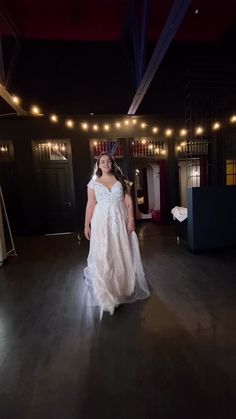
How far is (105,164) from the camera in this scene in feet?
7.90

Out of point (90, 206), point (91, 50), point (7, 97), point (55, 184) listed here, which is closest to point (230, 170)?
point (91, 50)

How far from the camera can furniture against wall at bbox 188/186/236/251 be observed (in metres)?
4.09

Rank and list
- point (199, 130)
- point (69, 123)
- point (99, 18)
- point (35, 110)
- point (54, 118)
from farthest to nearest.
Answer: point (69, 123), point (54, 118), point (35, 110), point (199, 130), point (99, 18)

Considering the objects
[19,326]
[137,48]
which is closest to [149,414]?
[19,326]

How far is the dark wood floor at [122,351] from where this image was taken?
135cm

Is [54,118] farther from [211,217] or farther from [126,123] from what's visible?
[211,217]

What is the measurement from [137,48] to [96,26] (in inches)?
38.0

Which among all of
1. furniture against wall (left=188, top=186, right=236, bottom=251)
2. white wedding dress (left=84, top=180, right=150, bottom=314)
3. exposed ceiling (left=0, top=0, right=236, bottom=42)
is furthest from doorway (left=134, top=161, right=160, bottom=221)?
white wedding dress (left=84, top=180, right=150, bottom=314)

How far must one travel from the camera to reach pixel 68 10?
358 centimetres

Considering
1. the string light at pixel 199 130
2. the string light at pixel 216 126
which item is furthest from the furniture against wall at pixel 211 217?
the string light at pixel 216 126

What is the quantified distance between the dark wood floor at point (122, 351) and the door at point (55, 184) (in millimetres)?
3633

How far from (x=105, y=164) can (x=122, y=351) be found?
1802mm

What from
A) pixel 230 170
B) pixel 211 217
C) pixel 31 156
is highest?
pixel 31 156

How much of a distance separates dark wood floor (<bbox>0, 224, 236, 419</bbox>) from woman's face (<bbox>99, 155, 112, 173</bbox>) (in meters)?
1.57
